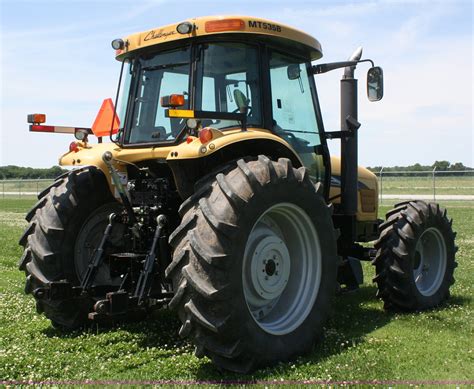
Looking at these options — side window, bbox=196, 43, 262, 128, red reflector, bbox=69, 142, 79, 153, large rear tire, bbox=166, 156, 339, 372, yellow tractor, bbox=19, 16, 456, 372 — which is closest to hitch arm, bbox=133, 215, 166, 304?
yellow tractor, bbox=19, 16, 456, 372

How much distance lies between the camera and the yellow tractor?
454 cm

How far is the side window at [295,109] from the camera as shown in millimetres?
6004

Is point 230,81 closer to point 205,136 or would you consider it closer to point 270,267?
point 205,136

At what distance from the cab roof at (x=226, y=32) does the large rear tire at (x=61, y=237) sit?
1.40 meters

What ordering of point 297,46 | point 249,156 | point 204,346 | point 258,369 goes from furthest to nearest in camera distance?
point 297,46
point 249,156
point 258,369
point 204,346

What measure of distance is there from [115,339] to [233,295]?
1.88m

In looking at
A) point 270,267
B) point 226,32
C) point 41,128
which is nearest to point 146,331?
point 270,267

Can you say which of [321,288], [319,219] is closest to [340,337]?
[321,288]

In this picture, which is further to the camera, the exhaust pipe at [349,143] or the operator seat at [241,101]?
the exhaust pipe at [349,143]

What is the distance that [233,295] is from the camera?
4465 mm

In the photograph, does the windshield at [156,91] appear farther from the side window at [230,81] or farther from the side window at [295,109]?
the side window at [295,109]

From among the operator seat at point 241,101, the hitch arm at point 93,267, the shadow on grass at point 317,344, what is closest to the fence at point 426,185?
the shadow on grass at point 317,344

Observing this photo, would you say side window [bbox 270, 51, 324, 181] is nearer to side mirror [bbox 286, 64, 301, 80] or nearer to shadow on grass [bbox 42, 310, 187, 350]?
side mirror [bbox 286, 64, 301, 80]

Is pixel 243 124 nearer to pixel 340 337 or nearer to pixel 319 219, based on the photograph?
pixel 319 219
